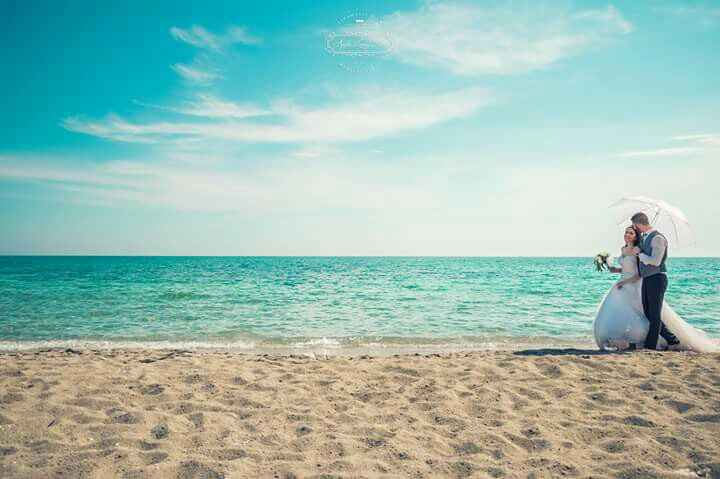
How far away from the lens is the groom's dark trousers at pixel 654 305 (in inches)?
302

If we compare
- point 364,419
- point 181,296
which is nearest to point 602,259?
point 364,419

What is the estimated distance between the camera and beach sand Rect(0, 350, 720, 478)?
363 cm

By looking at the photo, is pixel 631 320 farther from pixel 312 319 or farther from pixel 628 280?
pixel 312 319

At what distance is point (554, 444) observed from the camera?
4.02m

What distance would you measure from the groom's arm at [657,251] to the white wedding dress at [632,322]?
0.39 metres

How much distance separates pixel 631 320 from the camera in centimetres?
795

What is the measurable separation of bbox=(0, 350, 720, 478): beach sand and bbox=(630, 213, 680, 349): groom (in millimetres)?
1038

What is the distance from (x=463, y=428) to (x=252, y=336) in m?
7.73

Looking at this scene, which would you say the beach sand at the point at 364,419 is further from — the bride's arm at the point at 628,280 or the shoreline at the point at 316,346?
the shoreline at the point at 316,346

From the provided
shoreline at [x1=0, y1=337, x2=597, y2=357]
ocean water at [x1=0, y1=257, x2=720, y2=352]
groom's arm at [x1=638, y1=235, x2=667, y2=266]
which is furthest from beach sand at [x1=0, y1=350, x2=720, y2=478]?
ocean water at [x1=0, y1=257, x2=720, y2=352]

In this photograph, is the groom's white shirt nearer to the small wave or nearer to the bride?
the bride

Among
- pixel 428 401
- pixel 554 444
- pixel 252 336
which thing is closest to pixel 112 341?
pixel 252 336

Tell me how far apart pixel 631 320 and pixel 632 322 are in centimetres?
4

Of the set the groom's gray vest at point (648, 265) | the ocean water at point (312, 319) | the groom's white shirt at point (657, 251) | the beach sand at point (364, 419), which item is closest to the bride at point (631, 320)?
the groom's gray vest at point (648, 265)
